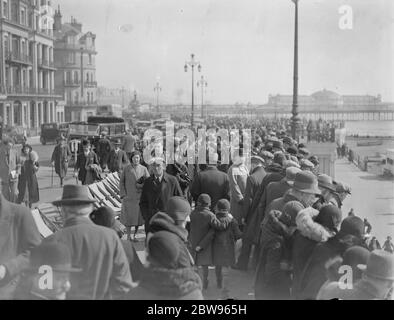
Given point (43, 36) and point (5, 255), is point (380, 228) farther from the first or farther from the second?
point (43, 36)

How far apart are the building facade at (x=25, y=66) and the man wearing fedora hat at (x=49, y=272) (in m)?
42.5

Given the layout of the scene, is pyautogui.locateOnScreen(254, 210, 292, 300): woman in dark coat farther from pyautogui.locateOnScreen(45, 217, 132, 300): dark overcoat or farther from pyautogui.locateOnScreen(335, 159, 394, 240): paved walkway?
pyautogui.locateOnScreen(335, 159, 394, 240): paved walkway

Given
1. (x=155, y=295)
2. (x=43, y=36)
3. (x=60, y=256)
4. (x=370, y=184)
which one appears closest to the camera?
(x=60, y=256)

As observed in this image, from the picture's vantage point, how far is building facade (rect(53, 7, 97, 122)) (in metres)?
66.6

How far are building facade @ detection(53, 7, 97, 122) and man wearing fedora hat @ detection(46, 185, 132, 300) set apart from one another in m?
61.3

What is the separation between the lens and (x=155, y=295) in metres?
4.09

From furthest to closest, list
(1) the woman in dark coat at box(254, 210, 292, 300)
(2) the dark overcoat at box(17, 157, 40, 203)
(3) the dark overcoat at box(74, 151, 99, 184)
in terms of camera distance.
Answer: (3) the dark overcoat at box(74, 151, 99, 184) → (2) the dark overcoat at box(17, 157, 40, 203) → (1) the woman in dark coat at box(254, 210, 292, 300)

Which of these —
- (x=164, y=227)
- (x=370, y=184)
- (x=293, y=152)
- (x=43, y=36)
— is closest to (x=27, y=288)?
(x=164, y=227)

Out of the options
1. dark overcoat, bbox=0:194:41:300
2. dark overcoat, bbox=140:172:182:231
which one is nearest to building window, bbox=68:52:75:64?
dark overcoat, bbox=140:172:182:231

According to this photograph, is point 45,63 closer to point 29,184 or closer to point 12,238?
point 29,184

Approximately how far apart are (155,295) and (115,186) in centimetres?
822

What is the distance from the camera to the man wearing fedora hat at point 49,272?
3.84 metres

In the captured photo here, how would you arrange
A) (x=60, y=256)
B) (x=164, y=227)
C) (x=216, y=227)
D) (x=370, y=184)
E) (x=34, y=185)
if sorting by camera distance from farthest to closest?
(x=370, y=184) → (x=34, y=185) → (x=216, y=227) → (x=164, y=227) → (x=60, y=256)

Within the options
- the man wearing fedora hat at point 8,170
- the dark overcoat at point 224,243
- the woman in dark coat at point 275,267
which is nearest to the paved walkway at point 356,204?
the dark overcoat at point 224,243
